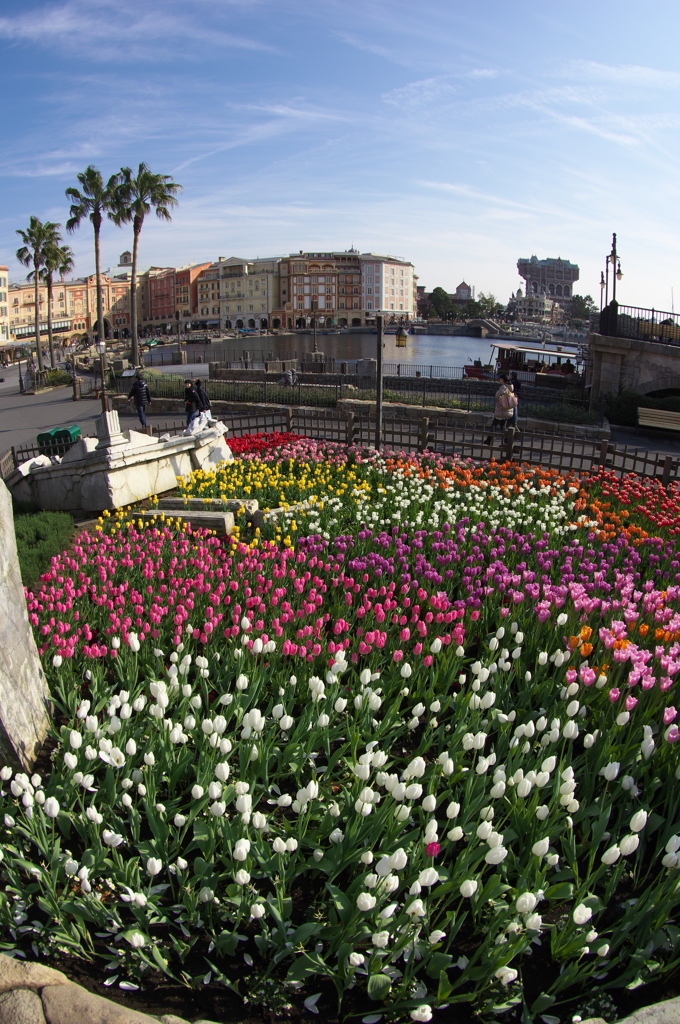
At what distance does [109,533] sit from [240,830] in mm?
5907

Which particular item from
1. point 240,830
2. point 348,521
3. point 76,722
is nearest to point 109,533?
point 348,521

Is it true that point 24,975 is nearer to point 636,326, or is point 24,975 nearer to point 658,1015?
point 658,1015

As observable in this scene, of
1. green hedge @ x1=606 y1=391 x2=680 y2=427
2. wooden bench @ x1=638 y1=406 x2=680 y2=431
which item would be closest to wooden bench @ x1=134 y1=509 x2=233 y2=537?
wooden bench @ x1=638 y1=406 x2=680 y2=431

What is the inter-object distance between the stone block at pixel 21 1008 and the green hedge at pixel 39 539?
493cm

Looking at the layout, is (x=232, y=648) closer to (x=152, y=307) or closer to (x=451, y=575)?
(x=451, y=575)

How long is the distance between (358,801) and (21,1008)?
149 centimetres

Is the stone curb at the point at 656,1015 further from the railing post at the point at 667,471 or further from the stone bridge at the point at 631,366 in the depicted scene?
the stone bridge at the point at 631,366

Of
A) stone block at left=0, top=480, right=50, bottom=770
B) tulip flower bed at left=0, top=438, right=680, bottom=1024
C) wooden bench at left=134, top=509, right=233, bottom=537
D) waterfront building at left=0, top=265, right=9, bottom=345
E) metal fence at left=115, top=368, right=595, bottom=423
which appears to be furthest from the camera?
waterfront building at left=0, top=265, right=9, bottom=345

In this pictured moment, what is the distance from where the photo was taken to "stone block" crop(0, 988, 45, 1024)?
259 centimetres

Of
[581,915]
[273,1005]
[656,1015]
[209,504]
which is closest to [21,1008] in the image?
[273,1005]

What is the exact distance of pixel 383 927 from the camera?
284cm

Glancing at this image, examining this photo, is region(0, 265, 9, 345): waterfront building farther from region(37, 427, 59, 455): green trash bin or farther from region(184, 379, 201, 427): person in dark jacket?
region(37, 427, 59, 455): green trash bin

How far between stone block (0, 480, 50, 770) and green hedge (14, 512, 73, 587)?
111 inches

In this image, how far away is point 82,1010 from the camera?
261 cm
